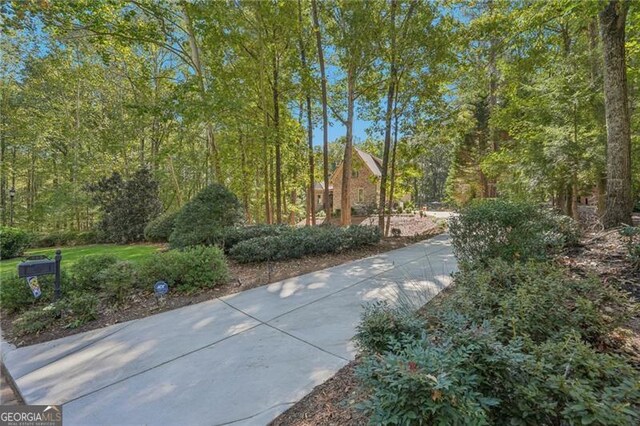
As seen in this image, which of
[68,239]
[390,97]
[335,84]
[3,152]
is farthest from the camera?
[3,152]

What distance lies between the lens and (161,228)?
1182cm

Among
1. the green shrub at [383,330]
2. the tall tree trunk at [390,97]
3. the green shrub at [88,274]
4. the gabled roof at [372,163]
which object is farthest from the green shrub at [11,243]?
the gabled roof at [372,163]

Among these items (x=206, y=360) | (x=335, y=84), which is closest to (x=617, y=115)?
(x=206, y=360)

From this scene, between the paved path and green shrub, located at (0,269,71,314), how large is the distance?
4.75ft

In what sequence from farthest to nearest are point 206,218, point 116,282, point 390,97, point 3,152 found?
point 3,152
point 390,97
point 206,218
point 116,282

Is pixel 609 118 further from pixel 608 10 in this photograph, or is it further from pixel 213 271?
pixel 213 271

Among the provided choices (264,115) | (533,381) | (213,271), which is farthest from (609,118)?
(264,115)

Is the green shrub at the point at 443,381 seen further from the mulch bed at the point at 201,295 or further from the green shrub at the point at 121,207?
the green shrub at the point at 121,207

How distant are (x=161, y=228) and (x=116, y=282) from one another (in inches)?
324

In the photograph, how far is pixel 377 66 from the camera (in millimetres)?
10039

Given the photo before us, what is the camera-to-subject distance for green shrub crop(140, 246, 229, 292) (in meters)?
4.71

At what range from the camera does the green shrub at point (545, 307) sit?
204 cm

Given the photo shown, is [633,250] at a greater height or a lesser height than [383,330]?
greater

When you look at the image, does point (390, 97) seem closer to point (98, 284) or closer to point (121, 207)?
point (98, 284)
